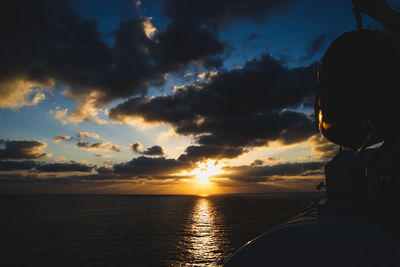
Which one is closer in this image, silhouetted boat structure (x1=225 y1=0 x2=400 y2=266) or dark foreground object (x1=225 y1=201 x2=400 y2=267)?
silhouetted boat structure (x1=225 y1=0 x2=400 y2=266)

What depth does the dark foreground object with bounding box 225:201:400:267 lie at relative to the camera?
392cm

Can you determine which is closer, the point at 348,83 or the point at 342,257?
the point at 348,83

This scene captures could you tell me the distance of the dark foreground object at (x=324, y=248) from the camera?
3.92m

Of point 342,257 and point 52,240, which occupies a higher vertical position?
point 342,257

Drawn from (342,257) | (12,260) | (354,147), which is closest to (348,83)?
(354,147)

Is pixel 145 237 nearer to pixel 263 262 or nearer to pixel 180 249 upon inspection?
pixel 180 249

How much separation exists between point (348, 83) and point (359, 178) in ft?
106

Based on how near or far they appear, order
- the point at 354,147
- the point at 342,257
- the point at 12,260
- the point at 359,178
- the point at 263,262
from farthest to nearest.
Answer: the point at 359,178 < the point at 12,260 < the point at 263,262 < the point at 342,257 < the point at 354,147

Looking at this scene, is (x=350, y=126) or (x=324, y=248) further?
(x=324, y=248)

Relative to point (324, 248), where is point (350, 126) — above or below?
above

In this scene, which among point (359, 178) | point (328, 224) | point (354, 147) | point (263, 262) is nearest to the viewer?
point (354, 147)

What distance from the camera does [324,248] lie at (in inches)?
166

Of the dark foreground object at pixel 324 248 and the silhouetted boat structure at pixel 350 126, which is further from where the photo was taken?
the dark foreground object at pixel 324 248

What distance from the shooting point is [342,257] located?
3969mm
